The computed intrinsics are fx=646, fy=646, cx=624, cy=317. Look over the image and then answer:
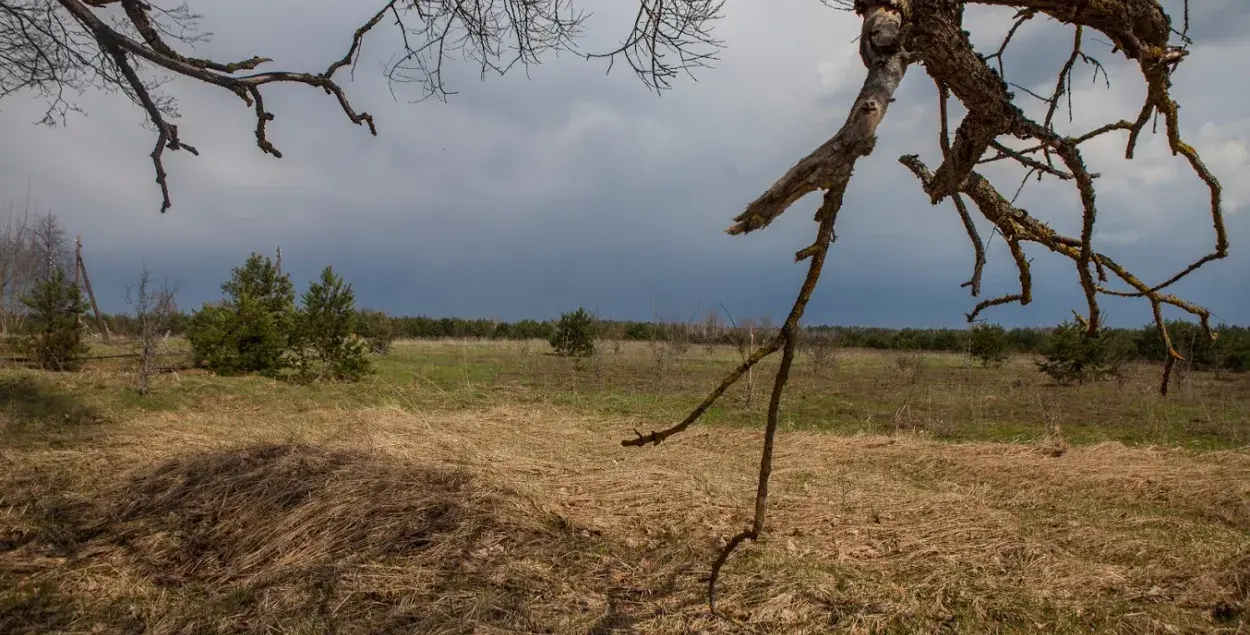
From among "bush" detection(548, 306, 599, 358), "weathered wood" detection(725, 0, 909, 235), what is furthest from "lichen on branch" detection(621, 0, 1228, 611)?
"bush" detection(548, 306, 599, 358)

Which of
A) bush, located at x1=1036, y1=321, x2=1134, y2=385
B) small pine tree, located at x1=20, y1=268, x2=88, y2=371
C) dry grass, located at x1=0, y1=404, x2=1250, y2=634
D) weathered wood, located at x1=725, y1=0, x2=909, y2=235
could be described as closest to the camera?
weathered wood, located at x1=725, y1=0, x2=909, y2=235

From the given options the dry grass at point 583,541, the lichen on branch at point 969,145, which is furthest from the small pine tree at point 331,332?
the lichen on branch at point 969,145

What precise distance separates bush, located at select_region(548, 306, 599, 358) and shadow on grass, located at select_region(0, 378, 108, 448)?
15.1 meters

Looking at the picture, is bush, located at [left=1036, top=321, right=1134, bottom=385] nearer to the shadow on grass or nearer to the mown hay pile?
the mown hay pile

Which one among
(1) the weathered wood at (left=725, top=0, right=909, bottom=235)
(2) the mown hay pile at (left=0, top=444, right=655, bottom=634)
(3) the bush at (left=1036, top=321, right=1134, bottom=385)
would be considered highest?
(1) the weathered wood at (left=725, top=0, right=909, bottom=235)

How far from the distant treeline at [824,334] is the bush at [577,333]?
90 centimetres

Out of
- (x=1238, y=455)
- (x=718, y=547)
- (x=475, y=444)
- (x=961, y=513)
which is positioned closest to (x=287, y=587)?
(x=718, y=547)

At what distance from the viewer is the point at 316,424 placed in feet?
24.1

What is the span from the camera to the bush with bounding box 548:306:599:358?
22.7m

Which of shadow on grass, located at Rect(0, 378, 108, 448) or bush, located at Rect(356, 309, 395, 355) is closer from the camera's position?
shadow on grass, located at Rect(0, 378, 108, 448)

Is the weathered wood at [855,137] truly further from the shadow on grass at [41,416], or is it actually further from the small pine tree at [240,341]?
the small pine tree at [240,341]

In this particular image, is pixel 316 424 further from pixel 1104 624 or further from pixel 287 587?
pixel 1104 624

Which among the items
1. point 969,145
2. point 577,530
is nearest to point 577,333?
point 577,530

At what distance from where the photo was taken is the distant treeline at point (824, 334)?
19.1 meters
